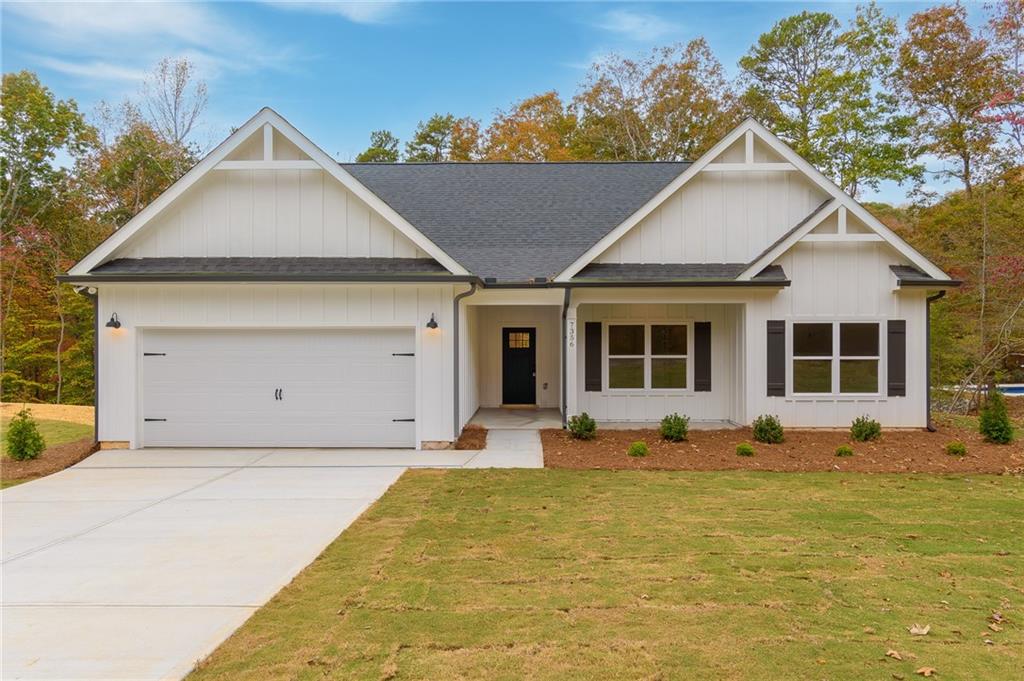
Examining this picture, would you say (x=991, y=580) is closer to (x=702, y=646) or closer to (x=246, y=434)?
(x=702, y=646)

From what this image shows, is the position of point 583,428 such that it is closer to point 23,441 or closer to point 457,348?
point 457,348

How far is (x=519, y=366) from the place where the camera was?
54.6 feet

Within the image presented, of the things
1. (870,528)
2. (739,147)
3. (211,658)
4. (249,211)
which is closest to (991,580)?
(870,528)

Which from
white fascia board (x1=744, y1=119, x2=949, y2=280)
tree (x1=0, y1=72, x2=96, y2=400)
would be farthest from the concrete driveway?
tree (x1=0, y1=72, x2=96, y2=400)

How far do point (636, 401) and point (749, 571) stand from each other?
881 cm

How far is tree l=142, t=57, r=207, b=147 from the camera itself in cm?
2681

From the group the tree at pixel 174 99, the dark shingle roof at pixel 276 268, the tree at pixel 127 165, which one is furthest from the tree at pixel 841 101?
the tree at pixel 127 165

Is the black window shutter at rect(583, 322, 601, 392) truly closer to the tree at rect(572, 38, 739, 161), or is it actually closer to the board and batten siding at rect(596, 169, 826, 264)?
the board and batten siding at rect(596, 169, 826, 264)

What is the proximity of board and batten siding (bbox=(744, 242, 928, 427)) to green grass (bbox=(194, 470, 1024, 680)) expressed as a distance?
468cm

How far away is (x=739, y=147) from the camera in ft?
42.6

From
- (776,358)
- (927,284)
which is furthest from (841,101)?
(776,358)

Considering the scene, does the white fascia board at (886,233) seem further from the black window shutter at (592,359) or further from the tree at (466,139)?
the tree at (466,139)

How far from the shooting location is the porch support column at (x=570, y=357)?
12477mm

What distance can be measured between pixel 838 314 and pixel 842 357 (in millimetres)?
854
